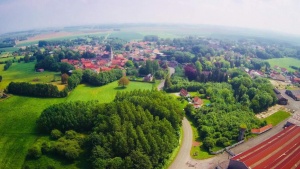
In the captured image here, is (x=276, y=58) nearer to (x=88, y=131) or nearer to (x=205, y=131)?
(x=205, y=131)

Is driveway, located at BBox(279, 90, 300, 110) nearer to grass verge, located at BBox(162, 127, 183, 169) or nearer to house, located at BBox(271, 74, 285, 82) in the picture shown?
house, located at BBox(271, 74, 285, 82)

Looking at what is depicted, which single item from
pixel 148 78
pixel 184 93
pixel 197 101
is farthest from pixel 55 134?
pixel 148 78

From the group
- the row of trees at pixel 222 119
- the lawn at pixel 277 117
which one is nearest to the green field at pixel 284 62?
the lawn at pixel 277 117

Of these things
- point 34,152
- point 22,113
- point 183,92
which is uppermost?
point 183,92

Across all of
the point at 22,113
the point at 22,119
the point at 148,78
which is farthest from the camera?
the point at 148,78

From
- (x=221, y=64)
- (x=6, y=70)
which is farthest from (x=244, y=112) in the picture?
(x=6, y=70)

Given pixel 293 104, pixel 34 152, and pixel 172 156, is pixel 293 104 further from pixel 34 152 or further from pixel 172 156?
pixel 34 152
